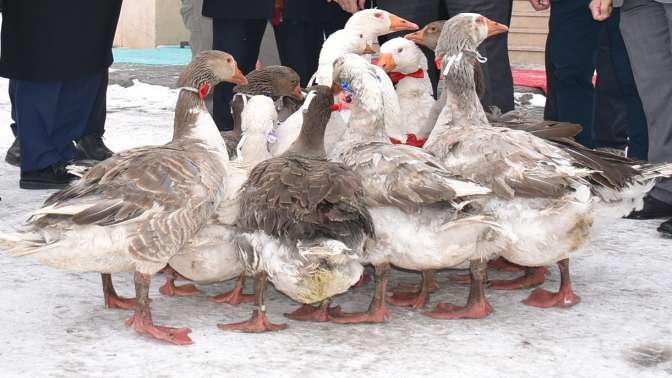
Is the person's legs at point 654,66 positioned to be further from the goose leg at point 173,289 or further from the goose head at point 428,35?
the goose leg at point 173,289

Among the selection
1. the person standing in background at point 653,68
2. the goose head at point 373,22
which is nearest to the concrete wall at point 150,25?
the goose head at point 373,22

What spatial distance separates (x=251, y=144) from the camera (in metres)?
5.38

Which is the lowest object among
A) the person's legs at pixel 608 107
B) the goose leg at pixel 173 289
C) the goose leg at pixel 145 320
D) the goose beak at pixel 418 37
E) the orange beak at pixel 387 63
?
the goose leg at pixel 173 289

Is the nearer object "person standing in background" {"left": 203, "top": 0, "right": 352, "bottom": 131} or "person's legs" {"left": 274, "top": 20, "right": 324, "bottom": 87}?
"person standing in background" {"left": 203, "top": 0, "right": 352, "bottom": 131}

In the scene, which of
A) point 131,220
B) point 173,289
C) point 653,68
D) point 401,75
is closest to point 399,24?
point 401,75

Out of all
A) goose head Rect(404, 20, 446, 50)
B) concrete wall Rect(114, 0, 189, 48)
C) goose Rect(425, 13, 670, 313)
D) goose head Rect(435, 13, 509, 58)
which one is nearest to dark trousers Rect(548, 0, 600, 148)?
goose head Rect(404, 20, 446, 50)

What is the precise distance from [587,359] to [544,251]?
74 cm

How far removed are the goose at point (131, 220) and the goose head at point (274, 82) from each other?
1.80 metres

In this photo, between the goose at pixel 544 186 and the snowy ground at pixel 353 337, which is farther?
the goose at pixel 544 186

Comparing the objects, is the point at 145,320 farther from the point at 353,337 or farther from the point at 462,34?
the point at 462,34

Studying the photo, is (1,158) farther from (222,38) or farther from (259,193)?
(259,193)

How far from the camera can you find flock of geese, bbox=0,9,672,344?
4.29m

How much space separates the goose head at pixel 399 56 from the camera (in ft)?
22.0

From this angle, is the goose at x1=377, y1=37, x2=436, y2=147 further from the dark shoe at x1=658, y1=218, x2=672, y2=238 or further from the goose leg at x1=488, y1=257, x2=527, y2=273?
the dark shoe at x1=658, y1=218, x2=672, y2=238
